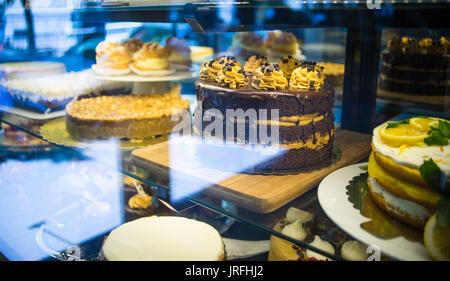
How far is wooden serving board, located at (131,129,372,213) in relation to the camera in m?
1.29

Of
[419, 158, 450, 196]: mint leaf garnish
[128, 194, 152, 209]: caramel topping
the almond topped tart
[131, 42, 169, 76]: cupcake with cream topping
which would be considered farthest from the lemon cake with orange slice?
[131, 42, 169, 76]: cupcake with cream topping

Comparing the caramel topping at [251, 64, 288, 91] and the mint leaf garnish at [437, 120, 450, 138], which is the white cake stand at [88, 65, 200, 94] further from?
the mint leaf garnish at [437, 120, 450, 138]

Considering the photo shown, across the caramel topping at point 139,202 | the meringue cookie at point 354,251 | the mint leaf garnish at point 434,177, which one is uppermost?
the mint leaf garnish at point 434,177

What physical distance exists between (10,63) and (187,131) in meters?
1.42

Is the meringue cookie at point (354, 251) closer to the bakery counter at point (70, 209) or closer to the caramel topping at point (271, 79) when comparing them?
the bakery counter at point (70, 209)

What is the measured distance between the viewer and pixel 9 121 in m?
2.24

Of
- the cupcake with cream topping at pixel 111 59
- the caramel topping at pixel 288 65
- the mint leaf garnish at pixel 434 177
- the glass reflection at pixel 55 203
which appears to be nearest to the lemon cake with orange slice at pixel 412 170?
the mint leaf garnish at pixel 434 177

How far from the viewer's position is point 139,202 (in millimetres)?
2102

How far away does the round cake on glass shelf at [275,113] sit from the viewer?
1477 mm

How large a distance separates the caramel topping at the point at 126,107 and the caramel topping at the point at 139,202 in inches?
17.4

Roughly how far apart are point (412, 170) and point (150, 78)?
6.34ft

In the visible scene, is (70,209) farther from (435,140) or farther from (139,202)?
(435,140)

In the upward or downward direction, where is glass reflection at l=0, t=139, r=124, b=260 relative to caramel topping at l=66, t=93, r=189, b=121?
downward
